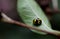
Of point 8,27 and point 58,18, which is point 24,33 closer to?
point 8,27

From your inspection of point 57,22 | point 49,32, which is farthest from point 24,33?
point 49,32

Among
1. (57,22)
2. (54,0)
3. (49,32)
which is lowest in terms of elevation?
(49,32)

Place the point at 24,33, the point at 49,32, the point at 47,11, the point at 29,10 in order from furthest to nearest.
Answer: the point at 24,33 < the point at 47,11 < the point at 29,10 < the point at 49,32

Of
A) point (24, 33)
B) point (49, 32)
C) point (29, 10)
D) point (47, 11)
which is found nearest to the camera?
point (49, 32)

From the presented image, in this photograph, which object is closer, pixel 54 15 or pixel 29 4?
pixel 29 4

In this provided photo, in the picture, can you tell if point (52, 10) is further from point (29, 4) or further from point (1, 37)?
point (1, 37)

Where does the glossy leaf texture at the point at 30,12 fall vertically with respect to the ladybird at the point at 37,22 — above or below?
above

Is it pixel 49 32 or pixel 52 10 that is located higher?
pixel 52 10

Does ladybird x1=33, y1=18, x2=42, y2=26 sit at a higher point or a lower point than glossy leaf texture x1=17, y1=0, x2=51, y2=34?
lower

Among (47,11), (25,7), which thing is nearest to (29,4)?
(25,7)
